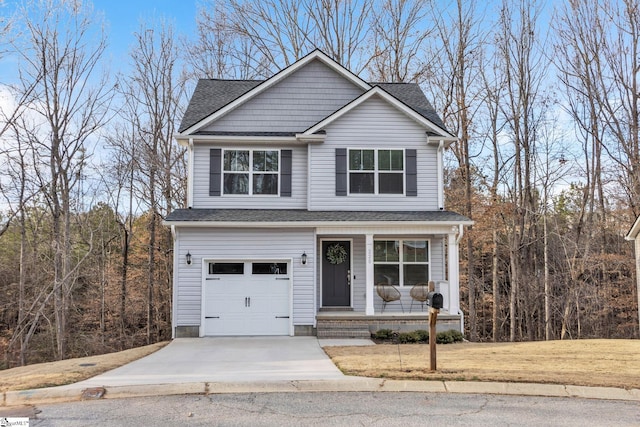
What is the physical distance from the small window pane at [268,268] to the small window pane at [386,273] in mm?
2811

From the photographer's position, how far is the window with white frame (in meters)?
14.5

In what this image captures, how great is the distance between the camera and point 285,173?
1440 cm

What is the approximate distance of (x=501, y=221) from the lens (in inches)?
911

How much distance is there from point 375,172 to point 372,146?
0.76 meters

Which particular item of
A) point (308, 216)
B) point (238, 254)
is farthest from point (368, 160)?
point (238, 254)

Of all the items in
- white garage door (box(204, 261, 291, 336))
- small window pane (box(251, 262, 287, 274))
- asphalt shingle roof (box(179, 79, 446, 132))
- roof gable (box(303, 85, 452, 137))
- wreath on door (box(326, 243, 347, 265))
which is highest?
asphalt shingle roof (box(179, 79, 446, 132))

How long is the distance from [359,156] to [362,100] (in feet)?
5.29

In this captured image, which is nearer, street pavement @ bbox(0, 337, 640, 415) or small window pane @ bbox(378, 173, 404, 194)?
street pavement @ bbox(0, 337, 640, 415)

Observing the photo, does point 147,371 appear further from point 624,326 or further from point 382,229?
point 624,326

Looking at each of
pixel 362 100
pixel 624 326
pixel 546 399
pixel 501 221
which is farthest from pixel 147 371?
pixel 624 326

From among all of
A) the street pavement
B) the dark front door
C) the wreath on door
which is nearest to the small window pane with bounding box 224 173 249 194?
the dark front door

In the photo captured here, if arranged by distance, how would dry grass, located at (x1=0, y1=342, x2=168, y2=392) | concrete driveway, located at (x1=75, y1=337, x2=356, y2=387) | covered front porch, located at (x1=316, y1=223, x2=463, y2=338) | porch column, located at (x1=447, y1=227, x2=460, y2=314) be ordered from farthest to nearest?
covered front porch, located at (x1=316, y1=223, x2=463, y2=338)
porch column, located at (x1=447, y1=227, x2=460, y2=314)
concrete driveway, located at (x1=75, y1=337, x2=356, y2=387)
dry grass, located at (x1=0, y1=342, x2=168, y2=392)

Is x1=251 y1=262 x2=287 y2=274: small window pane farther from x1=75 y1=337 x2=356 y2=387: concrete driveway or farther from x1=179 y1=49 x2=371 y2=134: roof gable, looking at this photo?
x1=179 y1=49 x2=371 y2=134: roof gable

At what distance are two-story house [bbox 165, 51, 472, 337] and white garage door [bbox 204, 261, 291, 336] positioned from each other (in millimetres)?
27
